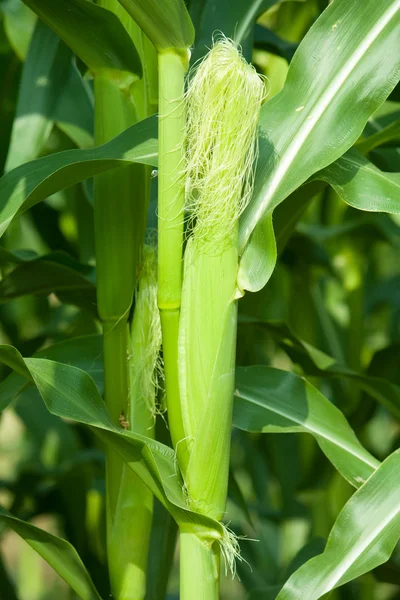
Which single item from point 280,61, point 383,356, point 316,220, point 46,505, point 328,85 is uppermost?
point 328,85

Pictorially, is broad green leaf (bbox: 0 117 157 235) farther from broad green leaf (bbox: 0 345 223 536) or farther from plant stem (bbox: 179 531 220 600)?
plant stem (bbox: 179 531 220 600)

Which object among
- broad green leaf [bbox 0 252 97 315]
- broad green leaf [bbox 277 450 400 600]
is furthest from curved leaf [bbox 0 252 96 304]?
broad green leaf [bbox 277 450 400 600]

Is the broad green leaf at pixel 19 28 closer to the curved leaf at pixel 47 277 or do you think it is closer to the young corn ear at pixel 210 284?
the curved leaf at pixel 47 277

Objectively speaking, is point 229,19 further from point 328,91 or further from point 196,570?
point 196,570

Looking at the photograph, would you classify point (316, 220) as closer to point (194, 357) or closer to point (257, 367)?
point (257, 367)

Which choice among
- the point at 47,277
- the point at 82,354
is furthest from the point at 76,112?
the point at 82,354

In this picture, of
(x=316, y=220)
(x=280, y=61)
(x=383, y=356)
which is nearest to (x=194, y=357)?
(x=383, y=356)
